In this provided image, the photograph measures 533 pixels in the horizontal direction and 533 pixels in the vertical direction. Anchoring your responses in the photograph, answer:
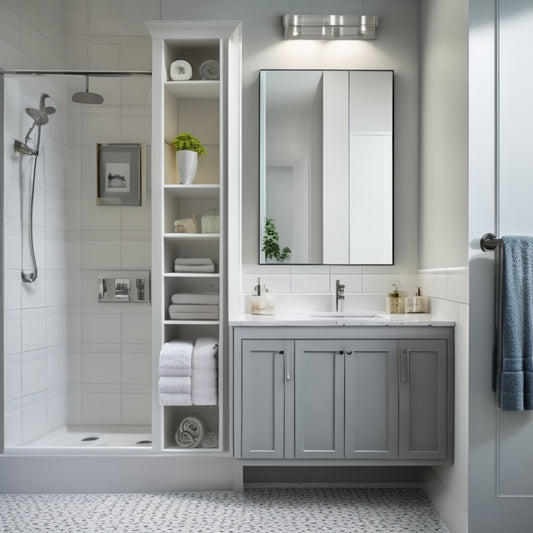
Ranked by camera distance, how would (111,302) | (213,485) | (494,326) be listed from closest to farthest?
(494,326) < (213,485) < (111,302)

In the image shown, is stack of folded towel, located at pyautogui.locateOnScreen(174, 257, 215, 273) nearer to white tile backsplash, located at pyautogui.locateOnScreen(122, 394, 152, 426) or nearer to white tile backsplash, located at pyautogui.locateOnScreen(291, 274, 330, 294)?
white tile backsplash, located at pyautogui.locateOnScreen(291, 274, 330, 294)

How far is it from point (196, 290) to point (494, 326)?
5.33 feet

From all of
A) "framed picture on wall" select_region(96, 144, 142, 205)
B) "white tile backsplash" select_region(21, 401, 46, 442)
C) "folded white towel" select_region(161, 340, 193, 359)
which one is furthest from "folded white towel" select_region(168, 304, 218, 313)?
"white tile backsplash" select_region(21, 401, 46, 442)

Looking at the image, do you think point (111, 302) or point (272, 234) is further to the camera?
point (111, 302)

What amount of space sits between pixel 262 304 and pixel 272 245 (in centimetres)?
37

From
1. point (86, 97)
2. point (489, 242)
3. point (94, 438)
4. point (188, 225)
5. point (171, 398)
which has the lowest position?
point (94, 438)

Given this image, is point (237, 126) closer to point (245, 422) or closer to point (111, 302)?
point (111, 302)

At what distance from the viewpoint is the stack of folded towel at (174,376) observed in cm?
269

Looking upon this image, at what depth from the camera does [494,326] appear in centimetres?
220

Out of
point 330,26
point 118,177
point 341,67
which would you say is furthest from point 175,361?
point 330,26

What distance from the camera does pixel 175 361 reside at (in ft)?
8.81

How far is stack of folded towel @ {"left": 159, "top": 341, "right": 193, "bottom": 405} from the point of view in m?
2.69

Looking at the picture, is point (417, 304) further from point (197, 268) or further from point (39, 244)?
point (39, 244)

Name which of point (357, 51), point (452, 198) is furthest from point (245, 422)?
point (357, 51)
